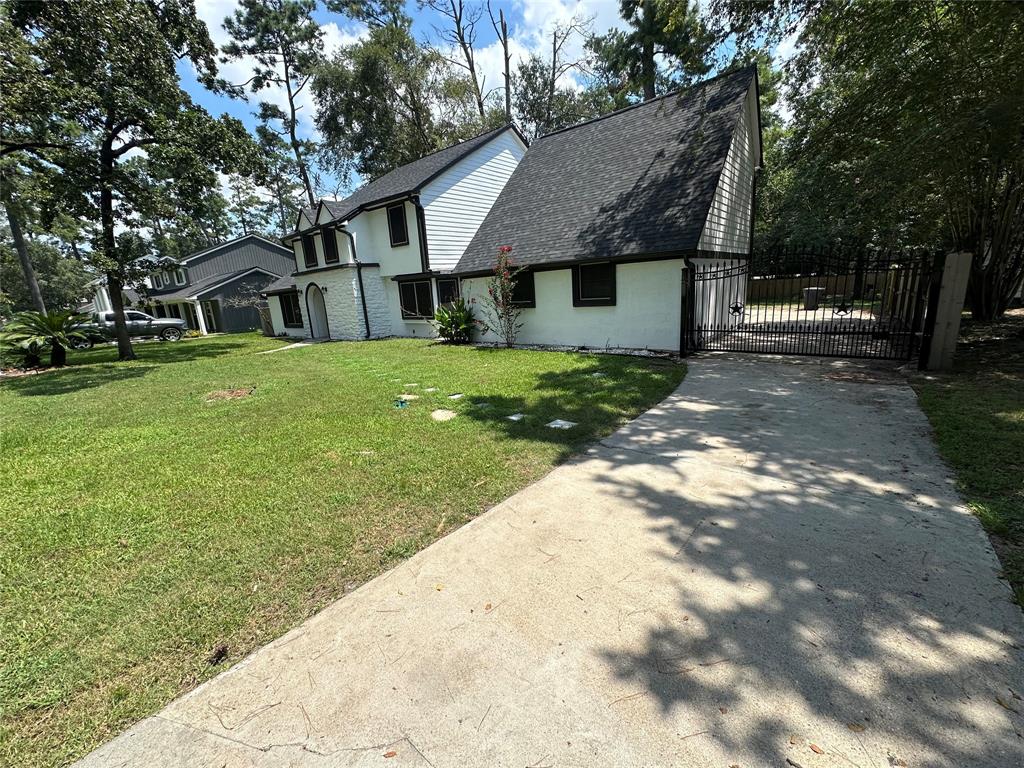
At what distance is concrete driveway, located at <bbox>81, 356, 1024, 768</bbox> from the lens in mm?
1689

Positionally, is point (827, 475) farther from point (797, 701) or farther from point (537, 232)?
point (537, 232)

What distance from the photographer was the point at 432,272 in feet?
51.1

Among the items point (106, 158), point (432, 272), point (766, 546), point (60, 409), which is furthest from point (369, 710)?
point (106, 158)

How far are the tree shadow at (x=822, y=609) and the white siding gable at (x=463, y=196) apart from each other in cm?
1347

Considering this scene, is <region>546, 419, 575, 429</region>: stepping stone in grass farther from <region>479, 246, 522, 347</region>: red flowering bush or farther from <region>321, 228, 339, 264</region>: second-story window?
<region>321, 228, 339, 264</region>: second-story window

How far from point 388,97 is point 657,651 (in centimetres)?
2979

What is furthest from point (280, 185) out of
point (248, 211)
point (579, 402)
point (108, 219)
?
point (579, 402)

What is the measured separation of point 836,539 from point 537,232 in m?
11.5

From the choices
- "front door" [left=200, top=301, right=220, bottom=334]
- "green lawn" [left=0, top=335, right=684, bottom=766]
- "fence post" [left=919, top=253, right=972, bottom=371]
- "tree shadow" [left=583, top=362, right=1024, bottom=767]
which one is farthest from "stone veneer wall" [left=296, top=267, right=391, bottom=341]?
"fence post" [left=919, top=253, right=972, bottom=371]

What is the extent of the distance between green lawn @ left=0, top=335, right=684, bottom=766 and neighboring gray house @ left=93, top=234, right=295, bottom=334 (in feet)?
69.4

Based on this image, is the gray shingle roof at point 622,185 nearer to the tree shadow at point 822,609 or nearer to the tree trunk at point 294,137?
the tree shadow at point 822,609

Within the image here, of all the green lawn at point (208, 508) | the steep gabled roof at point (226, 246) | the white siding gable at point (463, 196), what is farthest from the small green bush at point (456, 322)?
the steep gabled roof at point (226, 246)

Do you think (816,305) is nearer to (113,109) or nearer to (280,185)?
(113,109)

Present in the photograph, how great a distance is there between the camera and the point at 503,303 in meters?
→ 12.2
